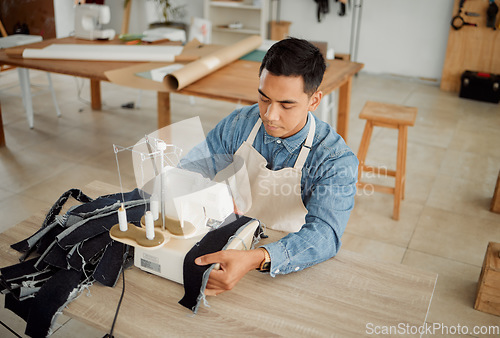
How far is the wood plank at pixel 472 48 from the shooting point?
5.42 m

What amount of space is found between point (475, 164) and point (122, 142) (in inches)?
118

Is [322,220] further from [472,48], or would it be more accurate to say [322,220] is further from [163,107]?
[472,48]

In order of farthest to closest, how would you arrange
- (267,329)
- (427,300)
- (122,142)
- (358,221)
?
1. (122,142)
2. (358,221)
3. (427,300)
4. (267,329)

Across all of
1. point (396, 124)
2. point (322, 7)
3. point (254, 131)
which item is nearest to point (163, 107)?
point (396, 124)

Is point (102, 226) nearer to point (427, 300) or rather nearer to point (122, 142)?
point (427, 300)

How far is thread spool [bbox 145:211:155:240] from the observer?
1303 millimetres

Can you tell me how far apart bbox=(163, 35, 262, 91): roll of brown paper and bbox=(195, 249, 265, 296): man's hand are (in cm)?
169

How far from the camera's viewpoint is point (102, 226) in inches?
57.7

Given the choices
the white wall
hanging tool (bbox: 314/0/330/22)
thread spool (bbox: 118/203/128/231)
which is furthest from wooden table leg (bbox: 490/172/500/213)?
hanging tool (bbox: 314/0/330/22)

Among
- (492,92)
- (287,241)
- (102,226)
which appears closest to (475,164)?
(492,92)

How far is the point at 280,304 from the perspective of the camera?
51.3 inches

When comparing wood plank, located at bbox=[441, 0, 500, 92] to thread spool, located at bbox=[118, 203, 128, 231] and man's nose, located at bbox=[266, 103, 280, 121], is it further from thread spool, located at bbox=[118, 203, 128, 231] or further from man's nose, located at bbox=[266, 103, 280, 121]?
thread spool, located at bbox=[118, 203, 128, 231]

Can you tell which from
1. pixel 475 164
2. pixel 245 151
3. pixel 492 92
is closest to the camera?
pixel 245 151

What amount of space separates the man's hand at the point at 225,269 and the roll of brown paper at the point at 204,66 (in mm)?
1690
